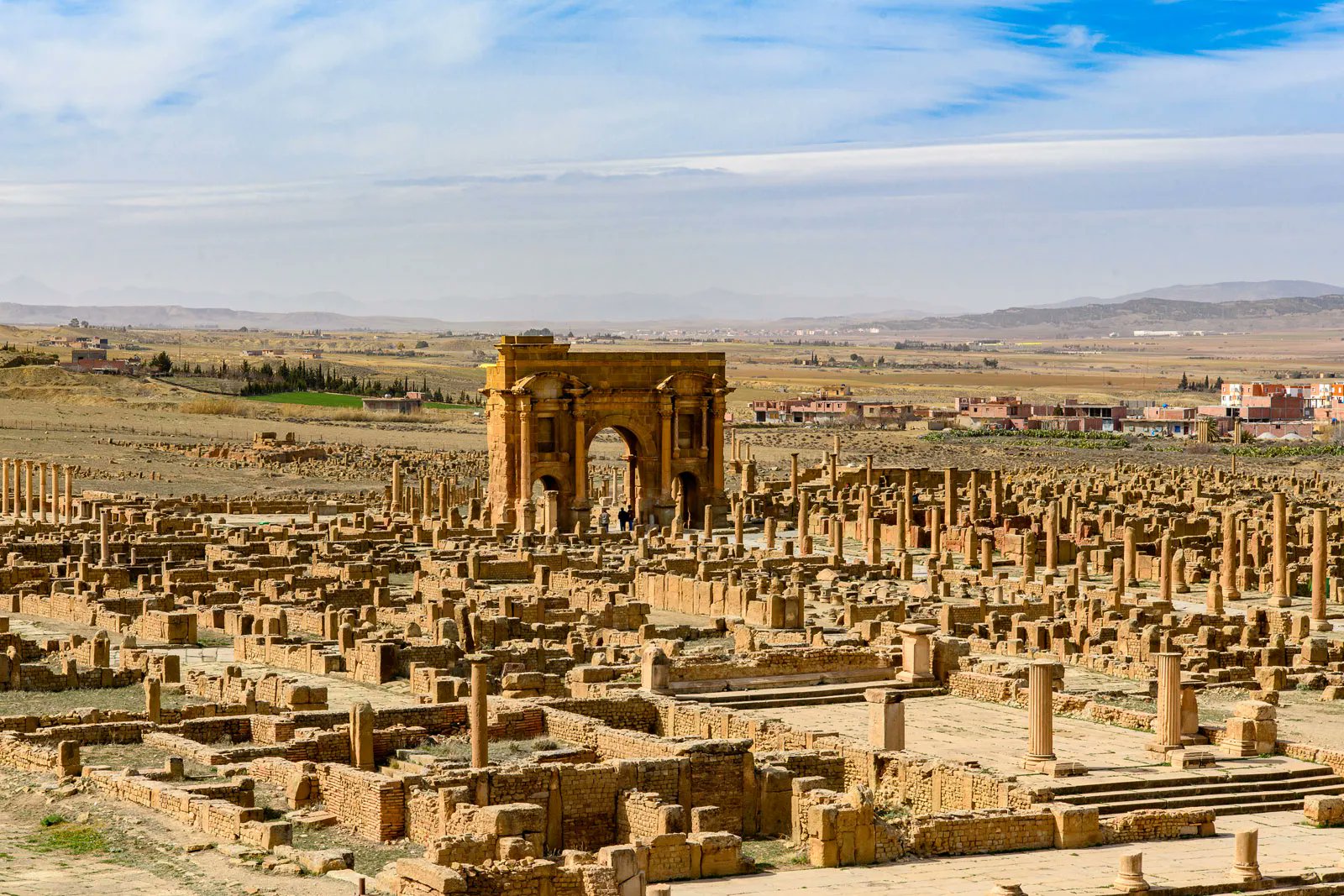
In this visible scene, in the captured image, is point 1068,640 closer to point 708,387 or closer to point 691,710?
point 691,710

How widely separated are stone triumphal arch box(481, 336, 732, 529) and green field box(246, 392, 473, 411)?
2845 inches

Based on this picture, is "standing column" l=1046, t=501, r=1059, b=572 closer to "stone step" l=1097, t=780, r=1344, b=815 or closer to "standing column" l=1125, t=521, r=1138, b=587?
"standing column" l=1125, t=521, r=1138, b=587

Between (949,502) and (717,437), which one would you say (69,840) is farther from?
(949,502)

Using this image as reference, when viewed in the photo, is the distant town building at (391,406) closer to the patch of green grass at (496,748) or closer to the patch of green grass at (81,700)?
the patch of green grass at (81,700)

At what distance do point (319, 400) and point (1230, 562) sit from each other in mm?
97921

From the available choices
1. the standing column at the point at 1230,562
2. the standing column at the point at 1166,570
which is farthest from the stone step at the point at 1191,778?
the standing column at the point at 1230,562

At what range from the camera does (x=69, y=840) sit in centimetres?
2138

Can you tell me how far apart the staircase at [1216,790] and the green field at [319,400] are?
110194 mm

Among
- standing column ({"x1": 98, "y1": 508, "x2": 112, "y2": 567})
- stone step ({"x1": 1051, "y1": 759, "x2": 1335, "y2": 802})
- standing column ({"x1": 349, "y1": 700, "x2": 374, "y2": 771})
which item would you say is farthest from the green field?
stone step ({"x1": 1051, "y1": 759, "x2": 1335, "y2": 802})

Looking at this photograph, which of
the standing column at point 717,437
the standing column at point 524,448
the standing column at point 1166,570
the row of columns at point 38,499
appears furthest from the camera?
the row of columns at point 38,499

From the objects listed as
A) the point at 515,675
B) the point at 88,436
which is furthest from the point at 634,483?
the point at 88,436

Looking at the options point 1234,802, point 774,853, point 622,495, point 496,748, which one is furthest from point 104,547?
point 1234,802

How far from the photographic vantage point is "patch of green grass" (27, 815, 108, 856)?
68.6 feet

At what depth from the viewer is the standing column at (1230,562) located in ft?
150
